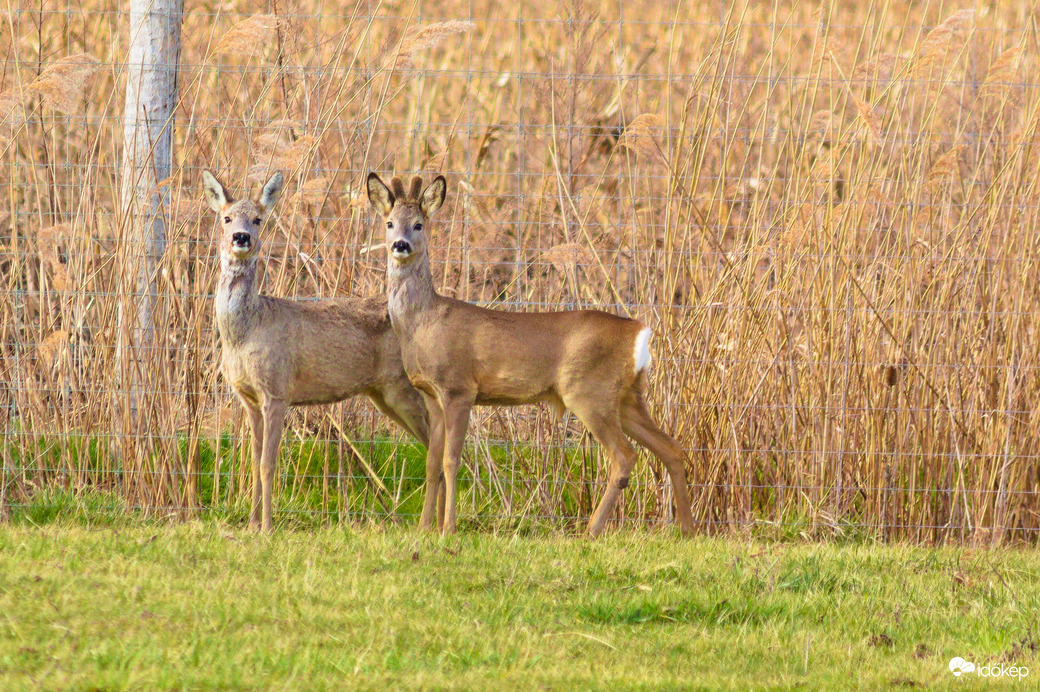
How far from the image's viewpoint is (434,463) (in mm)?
6480

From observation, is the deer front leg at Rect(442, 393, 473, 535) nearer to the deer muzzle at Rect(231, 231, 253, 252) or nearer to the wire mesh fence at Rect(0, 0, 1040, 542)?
the wire mesh fence at Rect(0, 0, 1040, 542)

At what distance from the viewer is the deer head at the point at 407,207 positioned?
6473 millimetres

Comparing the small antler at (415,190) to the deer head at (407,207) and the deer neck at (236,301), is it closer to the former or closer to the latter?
the deer head at (407,207)

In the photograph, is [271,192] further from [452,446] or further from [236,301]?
[452,446]

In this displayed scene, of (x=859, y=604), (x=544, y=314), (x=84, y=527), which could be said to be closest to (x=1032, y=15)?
(x=544, y=314)

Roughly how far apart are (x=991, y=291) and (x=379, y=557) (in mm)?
3546

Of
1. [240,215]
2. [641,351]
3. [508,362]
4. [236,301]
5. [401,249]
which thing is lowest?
[508,362]

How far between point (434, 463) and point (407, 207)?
1.34 metres

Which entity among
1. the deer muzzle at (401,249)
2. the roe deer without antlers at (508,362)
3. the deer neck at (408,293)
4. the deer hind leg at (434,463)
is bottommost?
the deer hind leg at (434,463)

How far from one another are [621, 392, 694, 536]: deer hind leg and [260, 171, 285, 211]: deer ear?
208 cm

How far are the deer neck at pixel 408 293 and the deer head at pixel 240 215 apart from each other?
0.70 meters

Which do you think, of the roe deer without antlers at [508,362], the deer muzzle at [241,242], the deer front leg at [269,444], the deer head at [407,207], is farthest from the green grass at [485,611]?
the deer head at [407,207]

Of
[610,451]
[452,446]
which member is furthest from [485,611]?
[610,451]

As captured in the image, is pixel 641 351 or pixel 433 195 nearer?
pixel 641 351
